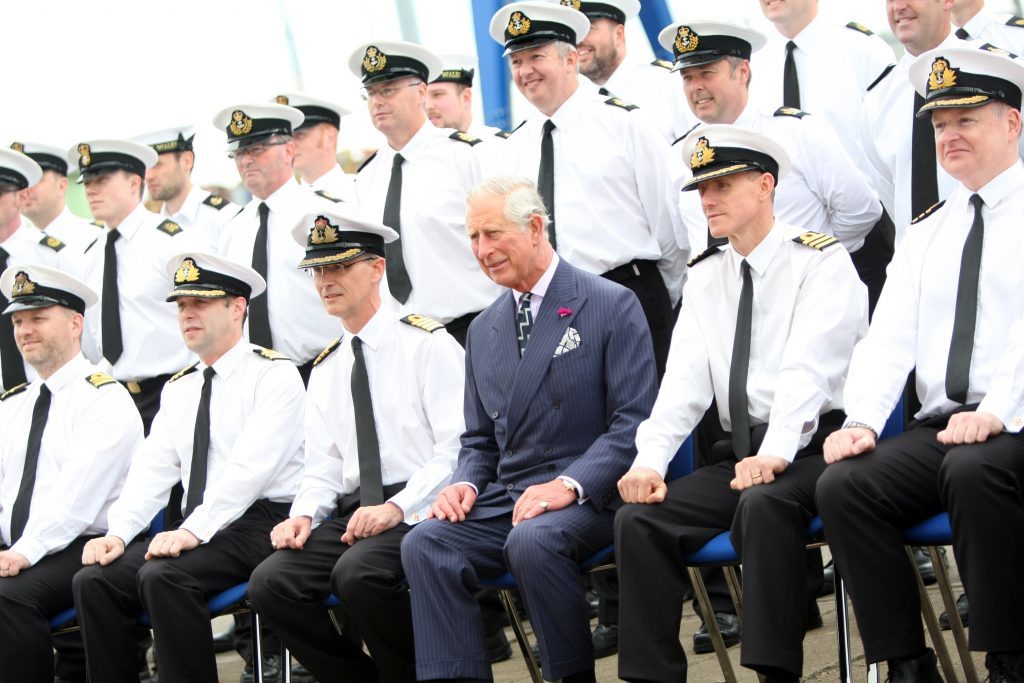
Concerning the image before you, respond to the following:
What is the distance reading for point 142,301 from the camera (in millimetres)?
6648

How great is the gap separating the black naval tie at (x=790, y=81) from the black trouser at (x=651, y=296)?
0.96 metres

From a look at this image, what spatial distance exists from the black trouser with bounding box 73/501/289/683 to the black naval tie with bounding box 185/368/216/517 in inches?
9.4

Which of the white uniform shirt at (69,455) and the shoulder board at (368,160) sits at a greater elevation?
the shoulder board at (368,160)

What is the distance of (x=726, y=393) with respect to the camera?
14.6 ft

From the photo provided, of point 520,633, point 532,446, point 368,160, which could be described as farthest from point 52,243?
point 520,633

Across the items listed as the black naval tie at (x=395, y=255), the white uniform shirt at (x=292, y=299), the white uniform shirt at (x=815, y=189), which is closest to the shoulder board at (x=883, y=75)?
the white uniform shirt at (x=815, y=189)

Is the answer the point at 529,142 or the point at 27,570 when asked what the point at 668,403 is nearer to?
the point at 529,142

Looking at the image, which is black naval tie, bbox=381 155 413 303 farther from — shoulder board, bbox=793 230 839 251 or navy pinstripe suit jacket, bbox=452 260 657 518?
shoulder board, bbox=793 230 839 251

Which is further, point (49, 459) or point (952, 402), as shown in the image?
point (49, 459)

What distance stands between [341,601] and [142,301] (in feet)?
8.69

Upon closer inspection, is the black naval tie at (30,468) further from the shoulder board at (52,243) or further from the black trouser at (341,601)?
the black trouser at (341,601)

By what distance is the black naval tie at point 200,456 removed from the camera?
540 cm

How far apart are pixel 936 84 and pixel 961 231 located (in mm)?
446

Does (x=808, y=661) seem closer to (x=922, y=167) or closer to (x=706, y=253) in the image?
(x=706, y=253)
